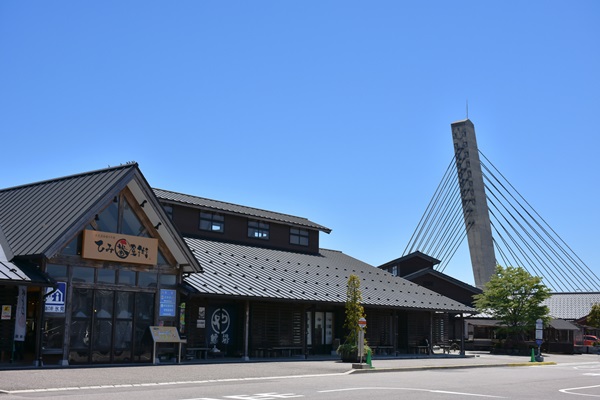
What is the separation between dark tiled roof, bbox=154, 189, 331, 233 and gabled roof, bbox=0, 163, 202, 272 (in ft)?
20.4

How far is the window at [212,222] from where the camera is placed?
35094mm

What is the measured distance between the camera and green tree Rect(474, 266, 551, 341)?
47594mm

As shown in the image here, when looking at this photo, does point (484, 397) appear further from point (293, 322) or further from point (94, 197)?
point (293, 322)

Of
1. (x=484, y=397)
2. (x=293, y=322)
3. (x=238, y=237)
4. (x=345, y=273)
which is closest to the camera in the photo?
(x=484, y=397)

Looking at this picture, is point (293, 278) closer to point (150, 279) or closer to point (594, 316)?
point (150, 279)

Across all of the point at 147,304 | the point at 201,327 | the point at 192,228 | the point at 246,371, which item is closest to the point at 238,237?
the point at 192,228

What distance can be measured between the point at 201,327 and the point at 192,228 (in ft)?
21.2

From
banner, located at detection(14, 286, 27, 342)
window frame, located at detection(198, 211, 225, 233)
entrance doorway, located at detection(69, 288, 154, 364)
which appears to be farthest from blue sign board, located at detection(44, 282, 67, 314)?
window frame, located at detection(198, 211, 225, 233)

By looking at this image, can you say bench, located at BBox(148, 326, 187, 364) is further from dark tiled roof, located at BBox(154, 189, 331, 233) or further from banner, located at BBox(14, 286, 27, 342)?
dark tiled roof, located at BBox(154, 189, 331, 233)

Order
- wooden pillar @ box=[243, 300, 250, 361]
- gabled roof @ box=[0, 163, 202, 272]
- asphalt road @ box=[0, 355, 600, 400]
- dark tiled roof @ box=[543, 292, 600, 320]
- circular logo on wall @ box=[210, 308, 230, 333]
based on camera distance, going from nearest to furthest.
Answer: asphalt road @ box=[0, 355, 600, 400], gabled roof @ box=[0, 163, 202, 272], wooden pillar @ box=[243, 300, 250, 361], circular logo on wall @ box=[210, 308, 230, 333], dark tiled roof @ box=[543, 292, 600, 320]

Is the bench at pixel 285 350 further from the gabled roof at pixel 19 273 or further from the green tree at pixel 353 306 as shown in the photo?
the gabled roof at pixel 19 273

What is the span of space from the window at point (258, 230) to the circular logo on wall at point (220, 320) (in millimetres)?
6879

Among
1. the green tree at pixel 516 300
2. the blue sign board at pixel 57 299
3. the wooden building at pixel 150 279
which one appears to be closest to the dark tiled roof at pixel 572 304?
the green tree at pixel 516 300

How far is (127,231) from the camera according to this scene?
25.3 metres
